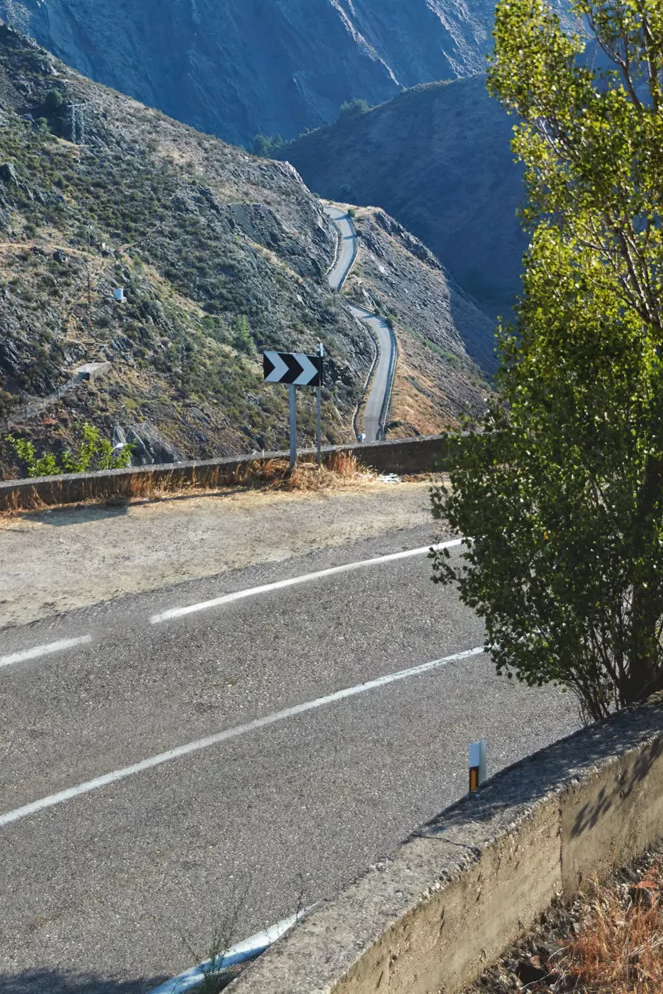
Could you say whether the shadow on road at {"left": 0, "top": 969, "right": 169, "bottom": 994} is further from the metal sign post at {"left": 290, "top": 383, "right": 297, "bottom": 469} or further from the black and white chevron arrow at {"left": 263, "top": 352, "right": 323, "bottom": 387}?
the black and white chevron arrow at {"left": 263, "top": 352, "right": 323, "bottom": 387}

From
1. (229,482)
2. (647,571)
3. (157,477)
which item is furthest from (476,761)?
(229,482)

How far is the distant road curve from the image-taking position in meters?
72.2

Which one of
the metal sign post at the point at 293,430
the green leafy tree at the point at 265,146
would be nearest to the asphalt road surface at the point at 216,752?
the metal sign post at the point at 293,430

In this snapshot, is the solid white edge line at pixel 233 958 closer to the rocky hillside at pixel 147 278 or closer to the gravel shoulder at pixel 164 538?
the gravel shoulder at pixel 164 538

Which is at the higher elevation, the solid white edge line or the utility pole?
the utility pole

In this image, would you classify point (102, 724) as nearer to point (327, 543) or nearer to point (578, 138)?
point (327, 543)

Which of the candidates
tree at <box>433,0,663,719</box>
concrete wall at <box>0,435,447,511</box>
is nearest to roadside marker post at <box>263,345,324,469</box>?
concrete wall at <box>0,435,447,511</box>

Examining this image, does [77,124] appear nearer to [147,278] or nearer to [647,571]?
[147,278]

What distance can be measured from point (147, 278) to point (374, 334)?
2789cm

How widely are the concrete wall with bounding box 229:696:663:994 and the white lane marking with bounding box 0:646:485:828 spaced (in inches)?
113

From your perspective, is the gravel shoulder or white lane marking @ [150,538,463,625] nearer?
white lane marking @ [150,538,463,625]

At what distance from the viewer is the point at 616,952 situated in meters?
4.16

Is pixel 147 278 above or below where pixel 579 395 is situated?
above

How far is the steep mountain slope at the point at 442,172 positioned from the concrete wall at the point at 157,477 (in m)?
117
